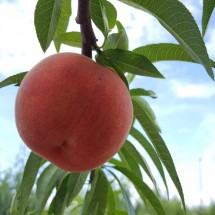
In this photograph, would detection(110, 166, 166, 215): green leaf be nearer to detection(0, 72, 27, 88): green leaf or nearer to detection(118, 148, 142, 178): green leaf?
detection(118, 148, 142, 178): green leaf

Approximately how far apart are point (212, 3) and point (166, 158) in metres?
0.35

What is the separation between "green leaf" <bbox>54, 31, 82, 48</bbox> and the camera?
110cm

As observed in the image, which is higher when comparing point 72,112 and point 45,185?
point 72,112

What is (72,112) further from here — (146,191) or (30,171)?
(146,191)

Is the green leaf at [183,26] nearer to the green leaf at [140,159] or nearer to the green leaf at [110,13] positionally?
the green leaf at [110,13]

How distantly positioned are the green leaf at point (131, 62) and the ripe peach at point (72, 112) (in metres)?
0.12

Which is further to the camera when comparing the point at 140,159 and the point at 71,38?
the point at 140,159

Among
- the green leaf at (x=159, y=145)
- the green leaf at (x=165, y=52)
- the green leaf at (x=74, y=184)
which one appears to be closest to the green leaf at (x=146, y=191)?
the green leaf at (x=74, y=184)

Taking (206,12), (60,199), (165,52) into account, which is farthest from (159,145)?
(60,199)

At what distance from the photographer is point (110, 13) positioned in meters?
1.09

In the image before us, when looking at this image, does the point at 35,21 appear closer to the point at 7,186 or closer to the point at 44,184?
the point at 44,184

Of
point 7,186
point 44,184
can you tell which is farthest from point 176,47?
point 7,186

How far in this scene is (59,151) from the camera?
2.63ft

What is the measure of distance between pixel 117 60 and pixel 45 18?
0.56ft
